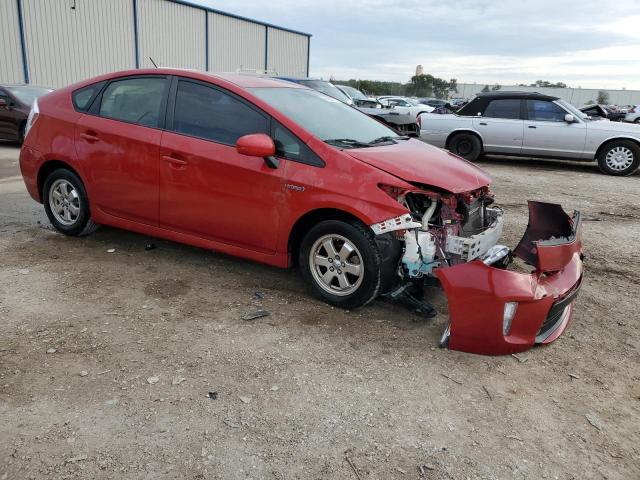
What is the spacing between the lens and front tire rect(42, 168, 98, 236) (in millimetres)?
5105

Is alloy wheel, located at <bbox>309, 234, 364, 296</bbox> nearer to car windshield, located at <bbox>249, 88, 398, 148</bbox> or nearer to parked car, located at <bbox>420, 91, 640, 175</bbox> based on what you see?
car windshield, located at <bbox>249, 88, 398, 148</bbox>

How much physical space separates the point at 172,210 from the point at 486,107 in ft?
30.6

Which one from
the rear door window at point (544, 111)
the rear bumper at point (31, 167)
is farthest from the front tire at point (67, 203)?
the rear door window at point (544, 111)

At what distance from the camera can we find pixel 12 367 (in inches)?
121

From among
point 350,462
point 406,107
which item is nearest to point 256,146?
point 350,462

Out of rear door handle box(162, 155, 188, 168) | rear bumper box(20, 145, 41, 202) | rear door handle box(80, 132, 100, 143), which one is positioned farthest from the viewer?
rear bumper box(20, 145, 41, 202)

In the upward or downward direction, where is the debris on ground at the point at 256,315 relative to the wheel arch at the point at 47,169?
downward

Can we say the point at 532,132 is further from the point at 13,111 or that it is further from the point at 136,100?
the point at 13,111

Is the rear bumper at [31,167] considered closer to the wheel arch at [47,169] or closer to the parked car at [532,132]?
the wheel arch at [47,169]

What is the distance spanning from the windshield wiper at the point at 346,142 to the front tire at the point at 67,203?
2.57 m

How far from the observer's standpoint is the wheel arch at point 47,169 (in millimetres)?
5129

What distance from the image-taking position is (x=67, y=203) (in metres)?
5.25

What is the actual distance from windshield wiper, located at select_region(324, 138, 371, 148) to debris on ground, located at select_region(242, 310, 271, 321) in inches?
53.1

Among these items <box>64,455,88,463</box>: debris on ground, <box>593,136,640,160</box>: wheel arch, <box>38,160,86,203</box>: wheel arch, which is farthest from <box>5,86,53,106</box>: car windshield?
<box>593,136,640,160</box>: wheel arch
